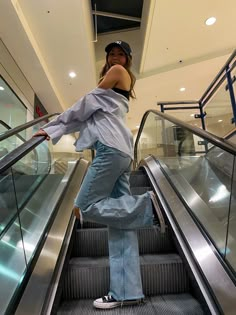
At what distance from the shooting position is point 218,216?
191 cm

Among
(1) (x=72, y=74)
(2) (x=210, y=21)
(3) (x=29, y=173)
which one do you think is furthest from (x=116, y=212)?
(1) (x=72, y=74)

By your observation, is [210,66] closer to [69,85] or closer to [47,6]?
[69,85]

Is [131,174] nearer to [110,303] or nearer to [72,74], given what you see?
[110,303]

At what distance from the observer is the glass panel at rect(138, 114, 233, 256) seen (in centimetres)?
188

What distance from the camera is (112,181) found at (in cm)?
170

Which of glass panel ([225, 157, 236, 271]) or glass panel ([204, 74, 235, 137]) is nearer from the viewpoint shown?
glass panel ([225, 157, 236, 271])

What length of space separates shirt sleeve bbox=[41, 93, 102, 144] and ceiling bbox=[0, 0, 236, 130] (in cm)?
398

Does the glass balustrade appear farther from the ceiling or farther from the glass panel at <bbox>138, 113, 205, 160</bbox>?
the ceiling

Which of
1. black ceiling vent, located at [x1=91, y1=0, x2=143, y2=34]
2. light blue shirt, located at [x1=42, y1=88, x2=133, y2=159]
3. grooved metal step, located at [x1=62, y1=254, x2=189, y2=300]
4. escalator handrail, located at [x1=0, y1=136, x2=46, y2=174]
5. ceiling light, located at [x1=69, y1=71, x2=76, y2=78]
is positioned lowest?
grooved metal step, located at [x1=62, y1=254, x2=189, y2=300]

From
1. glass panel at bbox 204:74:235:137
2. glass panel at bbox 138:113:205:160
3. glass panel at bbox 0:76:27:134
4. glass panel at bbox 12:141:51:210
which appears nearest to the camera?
glass panel at bbox 12:141:51:210

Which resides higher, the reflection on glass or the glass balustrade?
the glass balustrade

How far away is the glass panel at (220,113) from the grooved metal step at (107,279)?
92.3 inches

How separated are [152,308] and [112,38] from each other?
8.16 metres

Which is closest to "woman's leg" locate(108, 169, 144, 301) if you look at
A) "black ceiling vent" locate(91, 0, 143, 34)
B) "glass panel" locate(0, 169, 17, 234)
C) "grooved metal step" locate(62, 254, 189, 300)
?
"grooved metal step" locate(62, 254, 189, 300)
